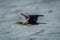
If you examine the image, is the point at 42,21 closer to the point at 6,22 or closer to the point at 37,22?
the point at 37,22

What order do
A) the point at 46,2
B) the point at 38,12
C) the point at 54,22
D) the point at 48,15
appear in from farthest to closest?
the point at 46,2 < the point at 38,12 < the point at 48,15 < the point at 54,22

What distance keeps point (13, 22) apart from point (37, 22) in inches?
83.2

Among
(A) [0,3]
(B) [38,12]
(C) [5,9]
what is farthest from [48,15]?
(A) [0,3]

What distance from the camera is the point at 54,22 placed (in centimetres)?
3130

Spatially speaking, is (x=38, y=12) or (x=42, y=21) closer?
(x=42, y=21)

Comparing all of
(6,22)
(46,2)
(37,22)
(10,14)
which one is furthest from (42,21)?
(46,2)

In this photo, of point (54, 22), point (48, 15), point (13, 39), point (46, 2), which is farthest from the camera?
point (46, 2)

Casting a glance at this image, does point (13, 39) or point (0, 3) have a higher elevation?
point (0, 3)

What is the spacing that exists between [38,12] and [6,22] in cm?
578

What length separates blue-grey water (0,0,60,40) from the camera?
27.4m

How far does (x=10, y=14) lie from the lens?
37188 millimetres

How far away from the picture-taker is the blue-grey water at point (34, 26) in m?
27.4

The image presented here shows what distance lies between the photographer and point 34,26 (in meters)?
30.3

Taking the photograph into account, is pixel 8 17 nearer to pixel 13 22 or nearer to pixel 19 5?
pixel 13 22
